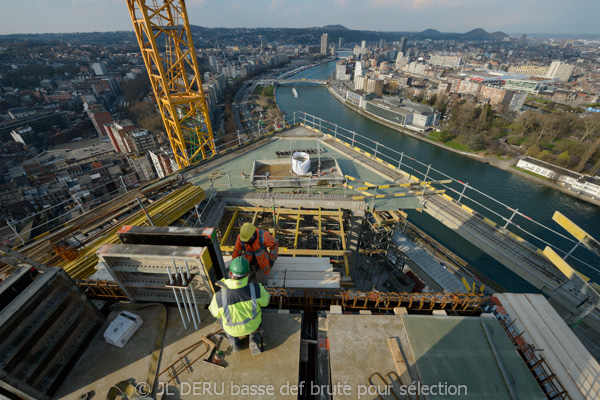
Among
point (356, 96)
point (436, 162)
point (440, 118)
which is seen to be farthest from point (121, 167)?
point (440, 118)

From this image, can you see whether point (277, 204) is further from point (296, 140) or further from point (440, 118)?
point (440, 118)

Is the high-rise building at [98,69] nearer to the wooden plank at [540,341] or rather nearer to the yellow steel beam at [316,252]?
the yellow steel beam at [316,252]

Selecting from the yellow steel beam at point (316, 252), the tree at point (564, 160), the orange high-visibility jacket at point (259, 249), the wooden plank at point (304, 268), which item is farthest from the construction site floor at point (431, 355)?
the tree at point (564, 160)

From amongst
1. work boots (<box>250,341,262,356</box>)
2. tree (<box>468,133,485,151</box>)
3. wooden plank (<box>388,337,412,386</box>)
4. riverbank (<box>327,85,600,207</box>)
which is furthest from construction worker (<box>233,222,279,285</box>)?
tree (<box>468,133,485,151</box>)

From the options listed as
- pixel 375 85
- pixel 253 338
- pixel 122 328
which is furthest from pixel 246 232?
pixel 375 85

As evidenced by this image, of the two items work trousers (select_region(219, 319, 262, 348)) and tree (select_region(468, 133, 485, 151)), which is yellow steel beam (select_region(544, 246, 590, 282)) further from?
tree (select_region(468, 133, 485, 151))

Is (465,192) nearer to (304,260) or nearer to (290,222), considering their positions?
(290,222)
